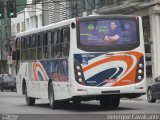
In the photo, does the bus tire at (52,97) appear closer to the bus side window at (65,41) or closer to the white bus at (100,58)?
the white bus at (100,58)

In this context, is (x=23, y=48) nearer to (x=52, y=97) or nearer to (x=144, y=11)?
A: (x=52, y=97)

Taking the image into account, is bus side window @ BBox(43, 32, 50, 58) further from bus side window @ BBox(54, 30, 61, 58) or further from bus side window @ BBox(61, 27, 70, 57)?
bus side window @ BBox(61, 27, 70, 57)

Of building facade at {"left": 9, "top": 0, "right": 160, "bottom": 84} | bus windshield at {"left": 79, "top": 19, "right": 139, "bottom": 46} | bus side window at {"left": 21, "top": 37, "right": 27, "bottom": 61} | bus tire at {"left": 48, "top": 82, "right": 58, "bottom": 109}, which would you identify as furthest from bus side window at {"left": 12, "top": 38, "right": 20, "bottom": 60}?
building facade at {"left": 9, "top": 0, "right": 160, "bottom": 84}

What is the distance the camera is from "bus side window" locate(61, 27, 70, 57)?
21.1m

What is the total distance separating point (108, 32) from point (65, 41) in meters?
1.59

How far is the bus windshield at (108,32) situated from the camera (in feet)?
68.0

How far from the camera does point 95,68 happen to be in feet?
67.6

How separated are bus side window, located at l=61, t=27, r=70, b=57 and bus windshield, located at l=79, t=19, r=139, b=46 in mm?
629

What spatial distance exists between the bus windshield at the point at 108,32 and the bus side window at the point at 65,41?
629 millimetres

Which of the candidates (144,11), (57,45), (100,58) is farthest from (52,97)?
(144,11)

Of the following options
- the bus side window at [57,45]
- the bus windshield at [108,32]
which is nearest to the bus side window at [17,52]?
the bus side window at [57,45]

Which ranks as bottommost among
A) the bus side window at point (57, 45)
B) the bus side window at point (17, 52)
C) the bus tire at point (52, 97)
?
the bus tire at point (52, 97)

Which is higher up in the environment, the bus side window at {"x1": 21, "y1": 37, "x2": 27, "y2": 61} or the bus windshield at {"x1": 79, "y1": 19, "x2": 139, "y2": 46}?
the bus windshield at {"x1": 79, "y1": 19, "x2": 139, "y2": 46}

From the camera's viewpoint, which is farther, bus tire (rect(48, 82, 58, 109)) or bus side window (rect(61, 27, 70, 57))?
bus tire (rect(48, 82, 58, 109))
